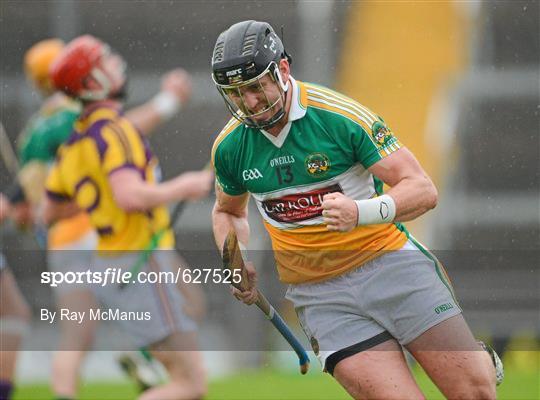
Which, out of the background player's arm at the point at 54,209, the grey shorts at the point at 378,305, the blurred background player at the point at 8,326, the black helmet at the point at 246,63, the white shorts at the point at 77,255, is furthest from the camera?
the white shorts at the point at 77,255

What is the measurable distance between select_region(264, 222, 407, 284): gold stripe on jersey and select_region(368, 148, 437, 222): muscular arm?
21cm

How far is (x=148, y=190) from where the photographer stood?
15.9 feet

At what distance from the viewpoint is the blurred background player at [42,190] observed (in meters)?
5.68

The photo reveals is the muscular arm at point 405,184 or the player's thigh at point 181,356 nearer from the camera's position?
the muscular arm at point 405,184

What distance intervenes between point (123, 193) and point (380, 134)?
1671 mm

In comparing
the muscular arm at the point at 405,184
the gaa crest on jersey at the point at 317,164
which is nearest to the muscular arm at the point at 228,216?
the gaa crest on jersey at the point at 317,164

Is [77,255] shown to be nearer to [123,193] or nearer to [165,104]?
[165,104]

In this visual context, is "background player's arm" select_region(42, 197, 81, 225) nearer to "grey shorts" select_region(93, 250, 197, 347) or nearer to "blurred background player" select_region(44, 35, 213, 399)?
"blurred background player" select_region(44, 35, 213, 399)

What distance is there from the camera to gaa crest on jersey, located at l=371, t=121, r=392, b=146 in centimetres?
353

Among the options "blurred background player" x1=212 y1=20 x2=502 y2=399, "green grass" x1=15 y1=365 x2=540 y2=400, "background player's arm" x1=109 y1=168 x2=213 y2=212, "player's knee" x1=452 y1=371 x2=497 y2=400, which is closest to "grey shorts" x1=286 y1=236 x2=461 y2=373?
"blurred background player" x1=212 y1=20 x2=502 y2=399

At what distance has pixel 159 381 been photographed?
6195 mm

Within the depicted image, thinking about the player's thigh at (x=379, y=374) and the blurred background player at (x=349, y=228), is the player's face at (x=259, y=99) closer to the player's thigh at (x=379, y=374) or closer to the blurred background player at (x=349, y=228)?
the blurred background player at (x=349, y=228)

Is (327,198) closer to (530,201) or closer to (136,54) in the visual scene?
(136,54)

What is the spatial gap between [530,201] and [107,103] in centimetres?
364
